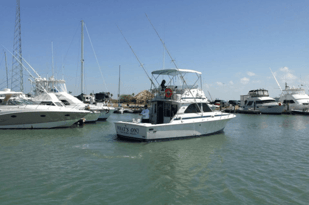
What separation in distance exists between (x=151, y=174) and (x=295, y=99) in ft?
180

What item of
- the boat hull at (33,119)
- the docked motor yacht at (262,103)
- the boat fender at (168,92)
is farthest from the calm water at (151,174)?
the docked motor yacht at (262,103)

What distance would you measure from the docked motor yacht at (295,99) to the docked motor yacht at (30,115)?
50463 millimetres

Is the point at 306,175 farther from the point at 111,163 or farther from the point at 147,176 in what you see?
the point at 111,163

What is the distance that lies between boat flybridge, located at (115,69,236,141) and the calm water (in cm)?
116

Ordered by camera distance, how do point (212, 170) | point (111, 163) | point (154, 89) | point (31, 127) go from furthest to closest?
point (31, 127), point (154, 89), point (111, 163), point (212, 170)

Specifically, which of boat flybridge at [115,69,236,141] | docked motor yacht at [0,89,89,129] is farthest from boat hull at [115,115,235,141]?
docked motor yacht at [0,89,89,129]

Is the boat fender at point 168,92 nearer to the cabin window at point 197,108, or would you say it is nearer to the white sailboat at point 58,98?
the cabin window at point 197,108

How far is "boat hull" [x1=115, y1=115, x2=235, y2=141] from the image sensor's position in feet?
44.7

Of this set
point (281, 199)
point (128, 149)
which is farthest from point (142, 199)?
point (128, 149)

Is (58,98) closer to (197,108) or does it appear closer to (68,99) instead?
(68,99)

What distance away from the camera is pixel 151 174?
8375 millimetres

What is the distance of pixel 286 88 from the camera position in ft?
179

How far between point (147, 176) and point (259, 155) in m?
6.81

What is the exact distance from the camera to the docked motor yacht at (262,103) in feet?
157
